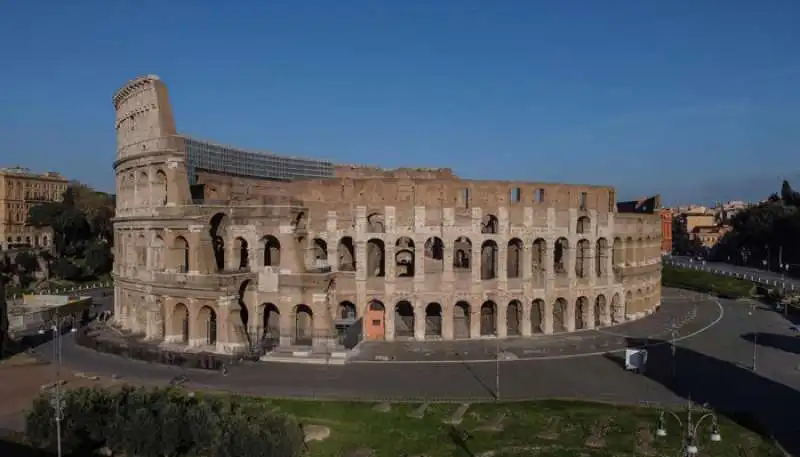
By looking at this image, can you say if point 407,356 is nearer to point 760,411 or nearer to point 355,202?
point 355,202

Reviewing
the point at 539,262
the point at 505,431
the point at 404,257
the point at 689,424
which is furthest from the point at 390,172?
the point at 689,424

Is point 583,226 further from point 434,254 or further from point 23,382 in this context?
point 23,382

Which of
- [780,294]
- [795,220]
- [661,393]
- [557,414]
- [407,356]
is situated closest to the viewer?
[557,414]

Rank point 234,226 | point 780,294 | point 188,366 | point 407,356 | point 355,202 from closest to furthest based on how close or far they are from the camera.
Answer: point 188,366 < point 407,356 < point 234,226 < point 355,202 < point 780,294

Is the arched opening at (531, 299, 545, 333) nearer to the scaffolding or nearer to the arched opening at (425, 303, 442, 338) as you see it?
the arched opening at (425, 303, 442, 338)

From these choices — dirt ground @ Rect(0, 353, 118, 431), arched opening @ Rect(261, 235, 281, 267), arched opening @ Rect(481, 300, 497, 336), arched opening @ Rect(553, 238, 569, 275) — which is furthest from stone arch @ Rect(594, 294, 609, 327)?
dirt ground @ Rect(0, 353, 118, 431)

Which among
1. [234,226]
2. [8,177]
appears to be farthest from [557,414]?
[8,177]

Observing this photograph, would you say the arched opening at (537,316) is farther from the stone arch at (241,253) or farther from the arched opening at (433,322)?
the stone arch at (241,253)
